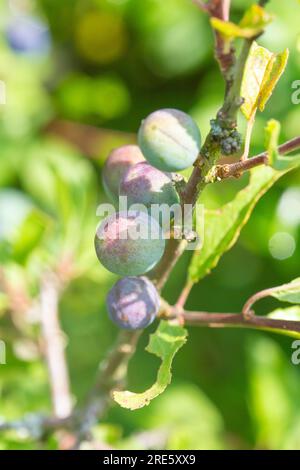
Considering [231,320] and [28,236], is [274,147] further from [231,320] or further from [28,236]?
[28,236]

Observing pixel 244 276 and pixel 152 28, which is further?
pixel 152 28

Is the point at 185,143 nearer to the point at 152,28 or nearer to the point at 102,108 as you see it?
the point at 152,28

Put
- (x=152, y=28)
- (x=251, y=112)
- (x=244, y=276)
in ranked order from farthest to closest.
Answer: (x=152, y=28), (x=244, y=276), (x=251, y=112)

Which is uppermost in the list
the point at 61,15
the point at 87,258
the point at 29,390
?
the point at 61,15

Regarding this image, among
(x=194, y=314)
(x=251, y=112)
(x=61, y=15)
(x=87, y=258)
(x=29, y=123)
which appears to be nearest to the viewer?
(x=251, y=112)

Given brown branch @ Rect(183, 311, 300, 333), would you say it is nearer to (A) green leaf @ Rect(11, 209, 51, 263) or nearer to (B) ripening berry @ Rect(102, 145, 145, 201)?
(B) ripening berry @ Rect(102, 145, 145, 201)

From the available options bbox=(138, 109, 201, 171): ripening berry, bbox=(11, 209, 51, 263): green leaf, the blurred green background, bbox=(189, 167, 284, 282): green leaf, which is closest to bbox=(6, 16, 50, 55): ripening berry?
the blurred green background
